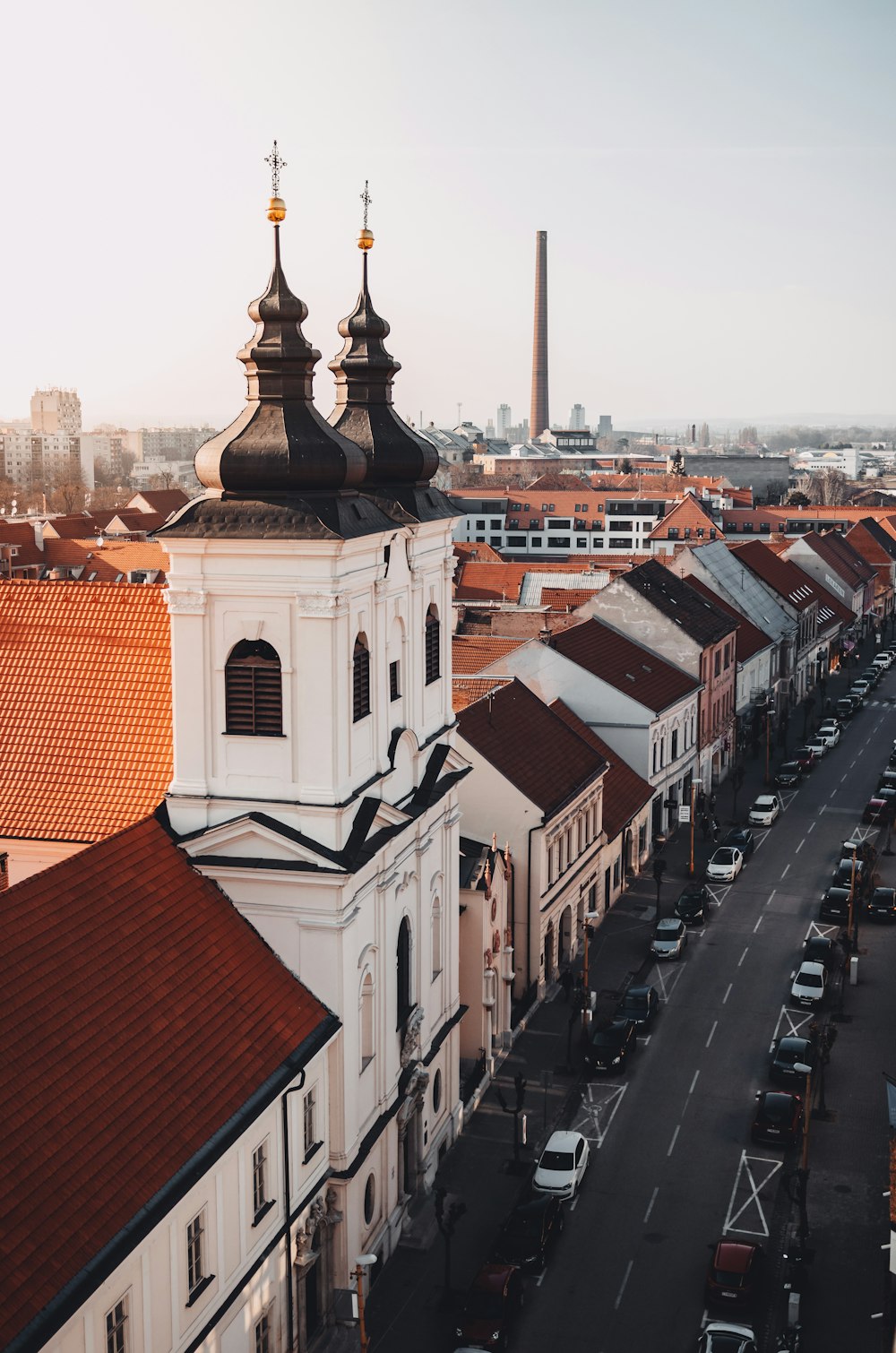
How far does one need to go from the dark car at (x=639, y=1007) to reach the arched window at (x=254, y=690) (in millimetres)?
19893

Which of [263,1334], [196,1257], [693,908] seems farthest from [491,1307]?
[693,908]

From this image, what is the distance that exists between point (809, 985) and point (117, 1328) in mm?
30303

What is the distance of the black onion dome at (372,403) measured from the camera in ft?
119

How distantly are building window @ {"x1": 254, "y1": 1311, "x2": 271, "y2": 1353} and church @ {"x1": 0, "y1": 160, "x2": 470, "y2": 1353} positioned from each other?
7cm

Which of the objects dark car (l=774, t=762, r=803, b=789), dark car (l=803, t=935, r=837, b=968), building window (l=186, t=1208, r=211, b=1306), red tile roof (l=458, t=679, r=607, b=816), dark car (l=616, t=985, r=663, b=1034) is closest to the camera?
building window (l=186, t=1208, r=211, b=1306)

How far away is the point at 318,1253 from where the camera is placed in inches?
1235

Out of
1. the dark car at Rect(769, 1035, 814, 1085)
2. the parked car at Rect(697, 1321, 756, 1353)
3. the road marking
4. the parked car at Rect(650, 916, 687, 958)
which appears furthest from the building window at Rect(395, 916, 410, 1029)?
the parked car at Rect(650, 916, 687, 958)

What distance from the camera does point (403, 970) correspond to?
1403 inches

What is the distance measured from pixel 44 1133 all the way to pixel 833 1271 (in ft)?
62.2

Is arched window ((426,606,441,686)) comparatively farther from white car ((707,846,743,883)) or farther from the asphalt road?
white car ((707,846,743,883))

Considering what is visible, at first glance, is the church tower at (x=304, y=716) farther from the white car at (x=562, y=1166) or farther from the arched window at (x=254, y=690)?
the white car at (x=562, y=1166)

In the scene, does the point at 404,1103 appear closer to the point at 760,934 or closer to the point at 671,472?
the point at 760,934

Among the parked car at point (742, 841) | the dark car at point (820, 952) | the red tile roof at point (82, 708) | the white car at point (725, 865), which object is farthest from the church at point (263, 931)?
the parked car at point (742, 841)

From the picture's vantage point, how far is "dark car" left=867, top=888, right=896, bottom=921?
2228 inches
